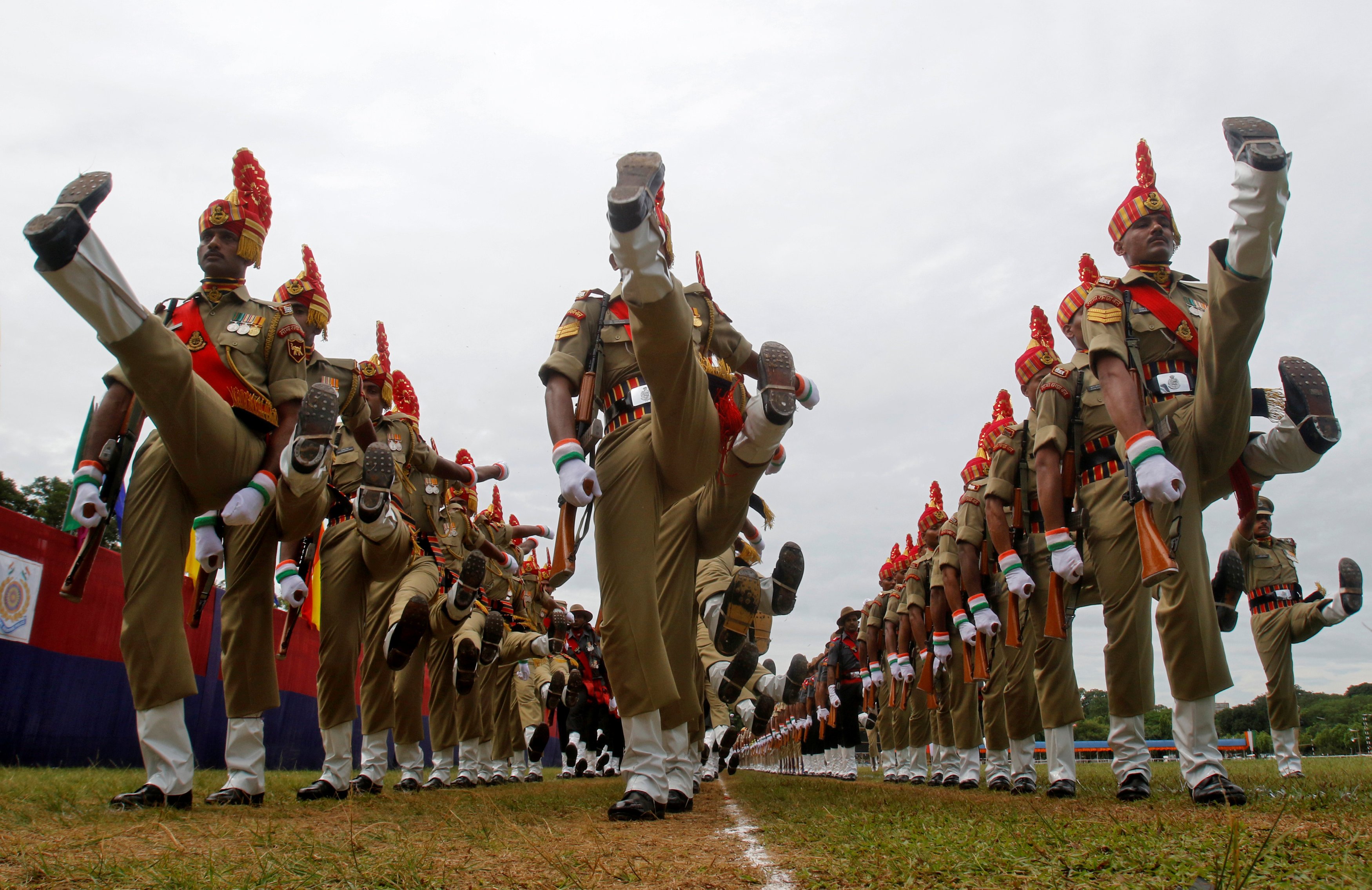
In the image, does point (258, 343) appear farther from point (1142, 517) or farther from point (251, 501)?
point (1142, 517)

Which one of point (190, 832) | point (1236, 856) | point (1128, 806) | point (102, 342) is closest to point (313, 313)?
point (102, 342)

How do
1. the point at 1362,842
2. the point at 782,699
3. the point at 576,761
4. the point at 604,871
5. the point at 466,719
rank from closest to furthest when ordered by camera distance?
1. the point at 604,871
2. the point at 1362,842
3. the point at 782,699
4. the point at 466,719
5. the point at 576,761

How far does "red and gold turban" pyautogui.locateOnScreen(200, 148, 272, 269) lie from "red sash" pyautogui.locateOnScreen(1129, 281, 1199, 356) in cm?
465

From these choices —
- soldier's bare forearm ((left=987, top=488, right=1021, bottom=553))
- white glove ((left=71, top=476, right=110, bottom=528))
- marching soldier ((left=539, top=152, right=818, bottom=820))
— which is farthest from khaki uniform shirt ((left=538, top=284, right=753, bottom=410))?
soldier's bare forearm ((left=987, top=488, right=1021, bottom=553))

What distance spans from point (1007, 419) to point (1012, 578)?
106 inches

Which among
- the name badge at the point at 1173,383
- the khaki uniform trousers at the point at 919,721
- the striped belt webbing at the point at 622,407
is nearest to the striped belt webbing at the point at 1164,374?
the name badge at the point at 1173,383

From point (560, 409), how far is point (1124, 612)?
2931 millimetres

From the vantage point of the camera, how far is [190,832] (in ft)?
9.64

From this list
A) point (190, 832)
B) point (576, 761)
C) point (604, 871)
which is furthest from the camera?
point (576, 761)

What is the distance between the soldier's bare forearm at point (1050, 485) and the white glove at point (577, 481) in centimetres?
259

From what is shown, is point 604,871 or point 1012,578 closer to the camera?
point 604,871

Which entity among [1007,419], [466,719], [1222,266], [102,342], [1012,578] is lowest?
[466,719]

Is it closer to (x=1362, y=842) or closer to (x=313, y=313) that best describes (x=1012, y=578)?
(x=1362, y=842)

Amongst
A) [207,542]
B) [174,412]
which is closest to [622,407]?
[174,412]
